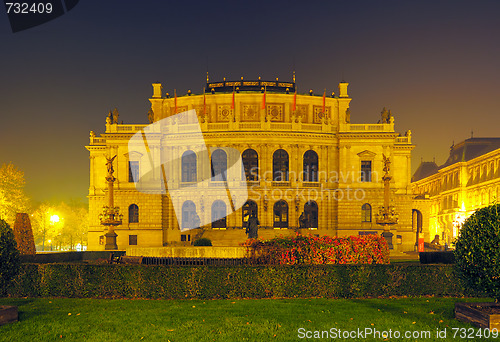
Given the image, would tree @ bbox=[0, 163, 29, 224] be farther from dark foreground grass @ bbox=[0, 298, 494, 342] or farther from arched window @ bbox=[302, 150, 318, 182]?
dark foreground grass @ bbox=[0, 298, 494, 342]

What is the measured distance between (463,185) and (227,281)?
86.0 meters

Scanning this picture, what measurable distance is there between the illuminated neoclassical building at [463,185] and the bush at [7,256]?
69.1 metres

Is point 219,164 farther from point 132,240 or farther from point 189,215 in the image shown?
point 132,240

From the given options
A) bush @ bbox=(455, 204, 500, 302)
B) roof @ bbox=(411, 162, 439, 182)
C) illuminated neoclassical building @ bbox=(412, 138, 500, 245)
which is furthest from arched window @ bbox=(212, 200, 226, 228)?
roof @ bbox=(411, 162, 439, 182)

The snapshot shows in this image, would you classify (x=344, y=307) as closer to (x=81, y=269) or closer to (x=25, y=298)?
(x=81, y=269)

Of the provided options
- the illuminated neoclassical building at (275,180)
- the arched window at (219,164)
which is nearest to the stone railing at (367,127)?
the illuminated neoclassical building at (275,180)

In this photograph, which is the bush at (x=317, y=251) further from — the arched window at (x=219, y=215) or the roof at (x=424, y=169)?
the roof at (x=424, y=169)

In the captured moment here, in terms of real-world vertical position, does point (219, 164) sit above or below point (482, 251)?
above

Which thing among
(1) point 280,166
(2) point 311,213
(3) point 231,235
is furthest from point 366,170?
(3) point 231,235

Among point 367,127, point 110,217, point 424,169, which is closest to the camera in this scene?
point 110,217

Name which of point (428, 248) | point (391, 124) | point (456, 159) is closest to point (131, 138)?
point (391, 124)

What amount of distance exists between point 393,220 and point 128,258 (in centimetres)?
3499

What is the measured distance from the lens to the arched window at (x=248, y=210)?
63906 mm

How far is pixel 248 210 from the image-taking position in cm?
6438
